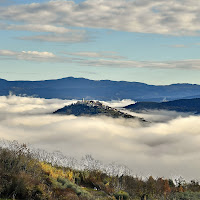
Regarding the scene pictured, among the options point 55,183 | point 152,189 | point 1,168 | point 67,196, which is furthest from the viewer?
point 152,189

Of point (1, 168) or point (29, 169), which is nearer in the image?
point (1, 168)

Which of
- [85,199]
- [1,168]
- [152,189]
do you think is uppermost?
[1,168]

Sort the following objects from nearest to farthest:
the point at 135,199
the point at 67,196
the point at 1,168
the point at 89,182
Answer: the point at 67,196
the point at 1,168
the point at 135,199
the point at 89,182

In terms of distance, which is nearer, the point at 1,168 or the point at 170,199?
the point at 1,168

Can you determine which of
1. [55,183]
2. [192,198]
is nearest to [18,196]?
[55,183]

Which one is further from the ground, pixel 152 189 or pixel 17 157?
pixel 17 157

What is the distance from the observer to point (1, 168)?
35719mm

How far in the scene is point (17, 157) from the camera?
1646 inches

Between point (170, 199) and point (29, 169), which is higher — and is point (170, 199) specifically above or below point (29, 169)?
below

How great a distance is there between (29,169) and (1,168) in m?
Result: 6.67

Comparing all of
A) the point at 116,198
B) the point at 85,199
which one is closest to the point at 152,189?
the point at 116,198

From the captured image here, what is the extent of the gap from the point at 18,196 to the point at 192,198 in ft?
99.5

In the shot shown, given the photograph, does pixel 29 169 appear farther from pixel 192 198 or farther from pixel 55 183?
pixel 192 198

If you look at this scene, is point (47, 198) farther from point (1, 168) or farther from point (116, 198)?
point (116, 198)
